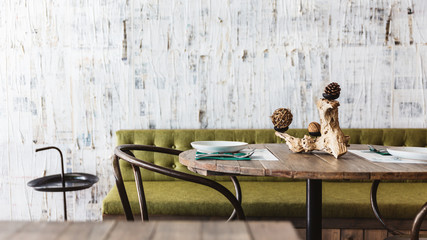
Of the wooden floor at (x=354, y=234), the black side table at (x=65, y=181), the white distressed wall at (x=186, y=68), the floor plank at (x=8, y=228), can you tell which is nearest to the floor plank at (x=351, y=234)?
the wooden floor at (x=354, y=234)

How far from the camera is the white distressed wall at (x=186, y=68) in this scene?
2.51 metres

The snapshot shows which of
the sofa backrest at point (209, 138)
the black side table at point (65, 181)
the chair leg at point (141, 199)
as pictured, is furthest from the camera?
the sofa backrest at point (209, 138)

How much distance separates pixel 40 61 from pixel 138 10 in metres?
0.85

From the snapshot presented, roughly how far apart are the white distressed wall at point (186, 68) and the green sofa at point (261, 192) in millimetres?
148

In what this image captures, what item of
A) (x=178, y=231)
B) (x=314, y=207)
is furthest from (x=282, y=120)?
(x=178, y=231)

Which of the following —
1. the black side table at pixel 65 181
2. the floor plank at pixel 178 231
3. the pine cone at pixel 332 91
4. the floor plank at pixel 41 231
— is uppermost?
the pine cone at pixel 332 91

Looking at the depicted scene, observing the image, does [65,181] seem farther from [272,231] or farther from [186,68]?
[272,231]

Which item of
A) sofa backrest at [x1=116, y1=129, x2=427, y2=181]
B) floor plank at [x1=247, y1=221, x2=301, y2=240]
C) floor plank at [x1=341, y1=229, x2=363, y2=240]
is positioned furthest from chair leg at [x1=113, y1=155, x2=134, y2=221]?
floor plank at [x1=341, y1=229, x2=363, y2=240]

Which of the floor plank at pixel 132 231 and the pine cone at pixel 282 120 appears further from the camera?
the pine cone at pixel 282 120

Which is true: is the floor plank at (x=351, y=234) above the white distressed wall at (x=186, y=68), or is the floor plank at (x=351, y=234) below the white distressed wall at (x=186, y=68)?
below

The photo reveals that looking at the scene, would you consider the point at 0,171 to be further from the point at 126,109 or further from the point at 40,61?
the point at 126,109

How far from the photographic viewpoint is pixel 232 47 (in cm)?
255

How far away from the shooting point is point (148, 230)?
48 cm

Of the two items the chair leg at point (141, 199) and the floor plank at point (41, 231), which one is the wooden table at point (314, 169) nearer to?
the chair leg at point (141, 199)
